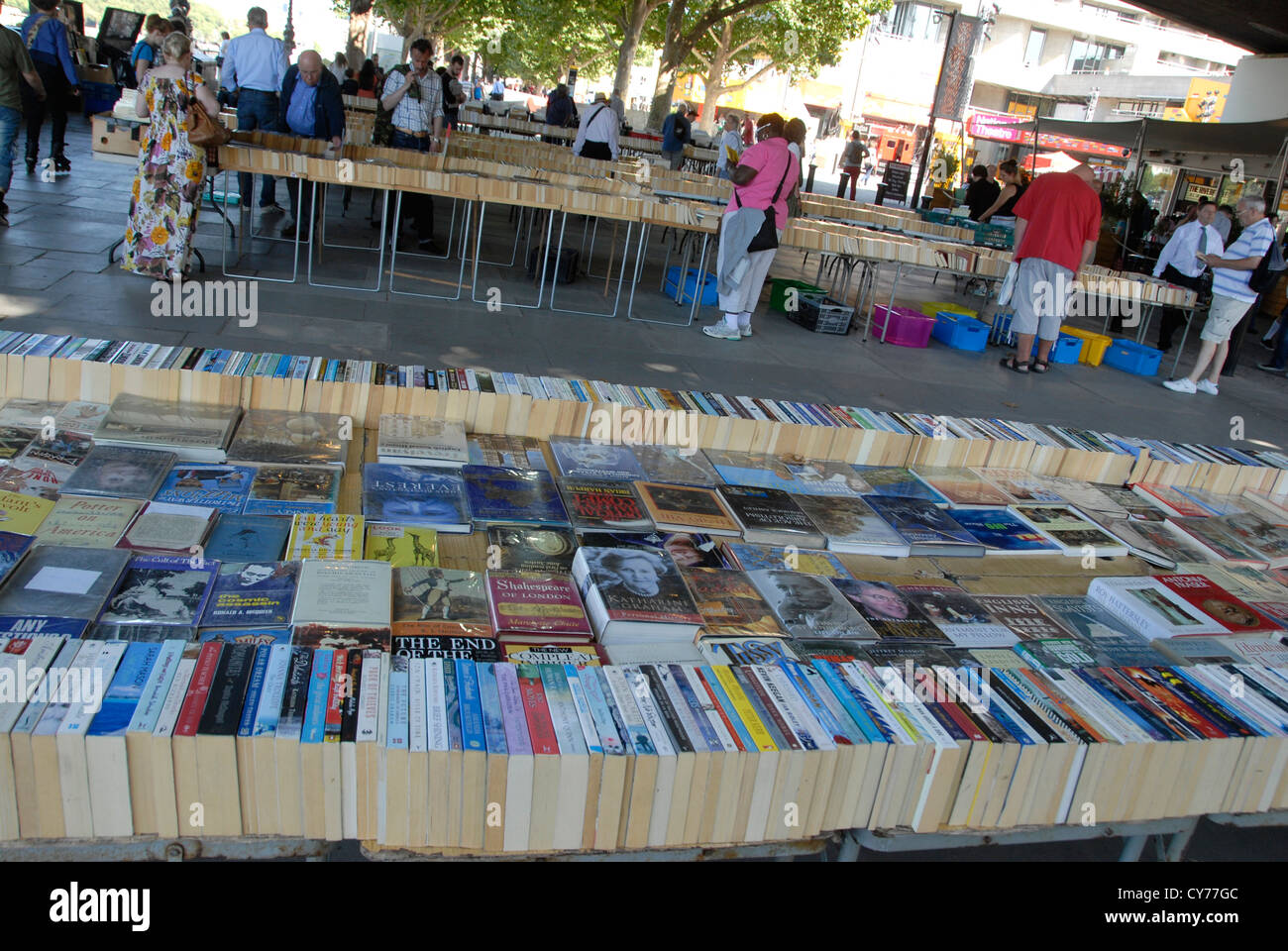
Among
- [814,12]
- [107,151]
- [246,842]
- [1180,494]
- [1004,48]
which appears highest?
[1004,48]

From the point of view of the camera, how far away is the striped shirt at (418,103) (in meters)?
9.16

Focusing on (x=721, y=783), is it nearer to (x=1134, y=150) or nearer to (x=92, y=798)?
(x=92, y=798)

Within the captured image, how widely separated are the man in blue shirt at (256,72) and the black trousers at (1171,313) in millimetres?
8922

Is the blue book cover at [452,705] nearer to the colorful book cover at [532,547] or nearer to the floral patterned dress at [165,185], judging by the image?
the colorful book cover at [532,547]

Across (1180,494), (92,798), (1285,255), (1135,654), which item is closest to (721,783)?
(92,798)

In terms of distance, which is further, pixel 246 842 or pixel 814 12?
pixel 814 12

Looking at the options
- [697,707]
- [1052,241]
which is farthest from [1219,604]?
[1052,241]

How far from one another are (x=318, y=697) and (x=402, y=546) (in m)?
0.79

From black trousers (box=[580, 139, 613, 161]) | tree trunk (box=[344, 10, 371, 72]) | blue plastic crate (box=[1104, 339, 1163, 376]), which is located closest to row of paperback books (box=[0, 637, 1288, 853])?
blue plastic crate (box=[1104, 339, 1163, 376])

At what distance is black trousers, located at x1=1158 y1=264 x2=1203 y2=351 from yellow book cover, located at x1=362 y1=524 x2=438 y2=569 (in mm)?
9173

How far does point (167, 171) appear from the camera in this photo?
6.29 meters

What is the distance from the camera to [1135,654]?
8.31 feet

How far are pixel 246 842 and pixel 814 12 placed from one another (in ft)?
102

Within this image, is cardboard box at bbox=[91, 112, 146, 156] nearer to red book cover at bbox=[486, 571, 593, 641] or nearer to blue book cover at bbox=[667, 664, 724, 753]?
red book cover at bbox=[486, 571, 593, 641]
